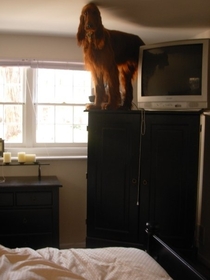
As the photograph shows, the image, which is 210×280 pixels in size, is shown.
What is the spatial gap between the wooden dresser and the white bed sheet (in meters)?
1.13

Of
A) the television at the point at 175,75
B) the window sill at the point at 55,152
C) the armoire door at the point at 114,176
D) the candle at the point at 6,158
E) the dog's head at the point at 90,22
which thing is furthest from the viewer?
the window sill at the point at 55,152

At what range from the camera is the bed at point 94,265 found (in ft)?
4.67

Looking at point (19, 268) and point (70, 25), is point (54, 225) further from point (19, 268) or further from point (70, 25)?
point (70, 25)

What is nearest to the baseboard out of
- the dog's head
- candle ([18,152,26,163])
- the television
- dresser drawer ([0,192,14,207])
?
dresser drawer ([0,192,14,207])

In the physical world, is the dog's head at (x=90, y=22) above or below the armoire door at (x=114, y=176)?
above

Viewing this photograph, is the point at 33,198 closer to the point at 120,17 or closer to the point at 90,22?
the point at 90,22

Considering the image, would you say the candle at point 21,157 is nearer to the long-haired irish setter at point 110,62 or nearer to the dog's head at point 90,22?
the long-haired irish setter at point 110,62

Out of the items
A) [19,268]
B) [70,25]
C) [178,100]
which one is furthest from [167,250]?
[70,25]

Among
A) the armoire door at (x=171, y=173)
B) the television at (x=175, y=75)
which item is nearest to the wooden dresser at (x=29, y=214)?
the armoire door at (x=171, y=173)

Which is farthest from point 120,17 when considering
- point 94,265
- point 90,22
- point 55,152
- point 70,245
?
point 70,245

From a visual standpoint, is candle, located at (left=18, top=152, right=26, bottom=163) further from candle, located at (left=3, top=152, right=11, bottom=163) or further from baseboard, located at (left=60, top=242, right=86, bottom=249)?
baseboard, located at (left=60, top=242, right=86, bottom=249)

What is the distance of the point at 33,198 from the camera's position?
2963 millimetres

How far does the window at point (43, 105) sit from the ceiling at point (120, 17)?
1.43ft

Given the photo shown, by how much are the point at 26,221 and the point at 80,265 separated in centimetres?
141
